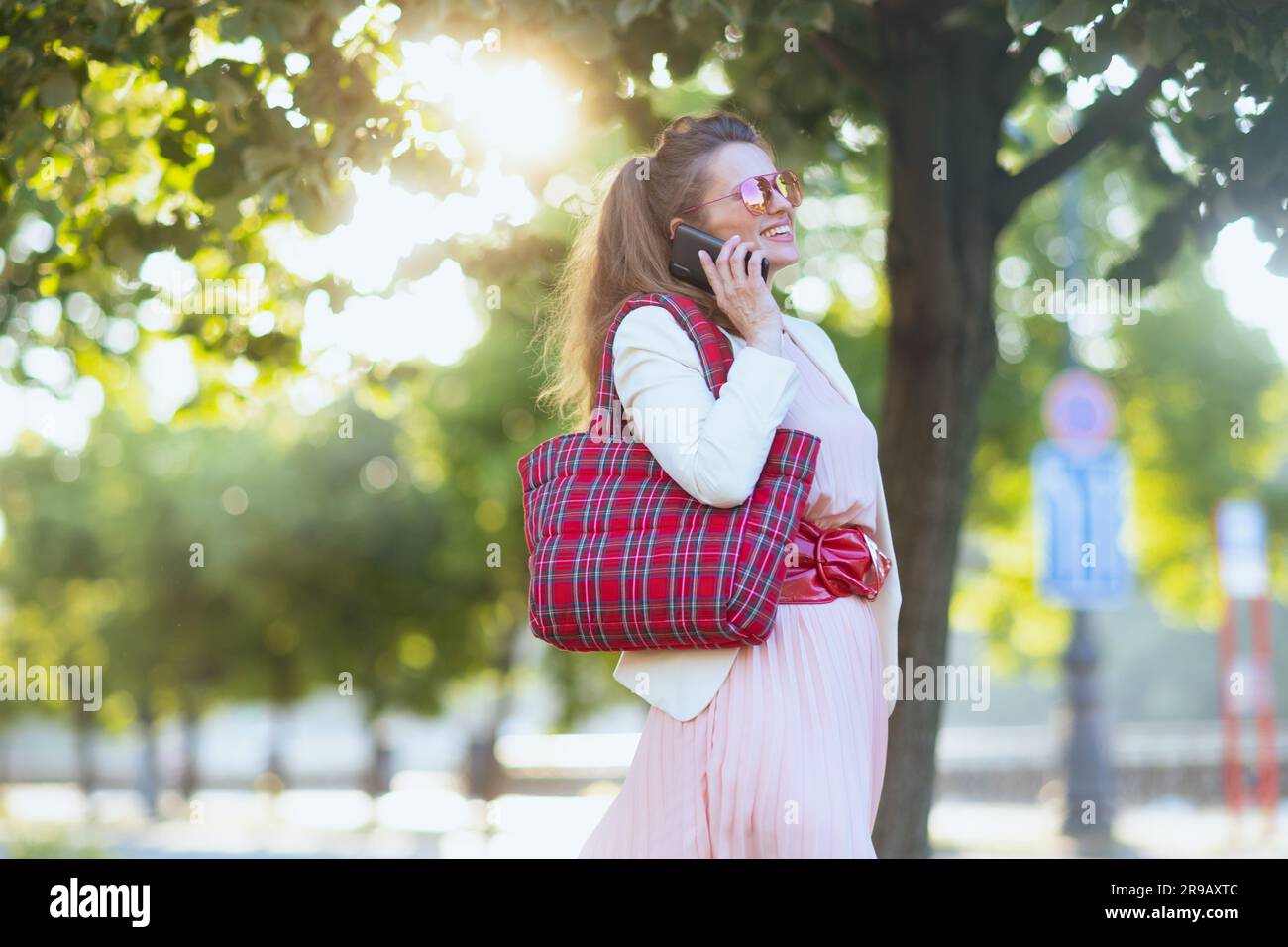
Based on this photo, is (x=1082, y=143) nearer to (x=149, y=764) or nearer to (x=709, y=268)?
(x=709, y=268)

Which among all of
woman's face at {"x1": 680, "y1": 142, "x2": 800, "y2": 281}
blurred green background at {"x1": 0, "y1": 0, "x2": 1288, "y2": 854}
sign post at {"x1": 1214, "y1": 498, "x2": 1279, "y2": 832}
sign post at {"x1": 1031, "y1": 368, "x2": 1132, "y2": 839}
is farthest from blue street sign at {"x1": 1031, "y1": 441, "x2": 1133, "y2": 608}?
woman's face at {"x1": 680, "y1": 142, "x2": 800, "y2": 281}

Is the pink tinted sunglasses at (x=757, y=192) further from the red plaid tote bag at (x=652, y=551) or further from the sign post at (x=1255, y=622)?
the sign post at (x=1255, y=622)

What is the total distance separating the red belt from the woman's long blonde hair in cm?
49

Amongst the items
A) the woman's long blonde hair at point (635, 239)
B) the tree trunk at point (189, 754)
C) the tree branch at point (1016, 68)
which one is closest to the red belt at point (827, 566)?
the woman's long blonde hair at point (635, 239)

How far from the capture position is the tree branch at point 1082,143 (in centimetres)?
529

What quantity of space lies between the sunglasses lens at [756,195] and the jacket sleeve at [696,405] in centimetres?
35

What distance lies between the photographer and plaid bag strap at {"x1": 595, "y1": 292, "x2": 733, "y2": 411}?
294cm

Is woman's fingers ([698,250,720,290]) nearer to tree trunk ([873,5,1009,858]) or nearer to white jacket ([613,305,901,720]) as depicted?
white jacket ([613,305,901,720])

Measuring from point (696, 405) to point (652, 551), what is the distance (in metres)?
0.29

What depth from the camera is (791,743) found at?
286cm
